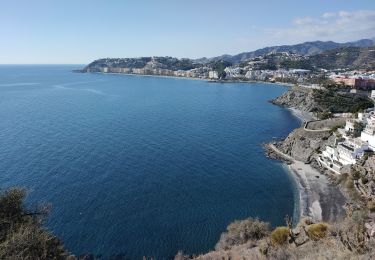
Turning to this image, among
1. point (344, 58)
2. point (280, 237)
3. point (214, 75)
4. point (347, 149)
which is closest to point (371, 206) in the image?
point (347, 149)

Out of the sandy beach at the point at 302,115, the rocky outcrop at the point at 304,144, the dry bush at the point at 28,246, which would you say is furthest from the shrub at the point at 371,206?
the sandy beach at the point at 302,115

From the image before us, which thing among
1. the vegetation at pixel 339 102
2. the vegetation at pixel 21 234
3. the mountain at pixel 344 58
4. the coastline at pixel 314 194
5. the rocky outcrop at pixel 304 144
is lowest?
the coastline at pixel 314 194

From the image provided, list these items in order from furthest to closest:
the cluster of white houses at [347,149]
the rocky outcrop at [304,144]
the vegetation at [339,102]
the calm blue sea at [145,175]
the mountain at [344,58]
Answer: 1. the mountain at [344,58]
2. the vegetation at [339,102]
3. the rocky outcrop at [304,144]
4. the cluster of white houses at [347,149]
5. the calm blue sea at [145,175]

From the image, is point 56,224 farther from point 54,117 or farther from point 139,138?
point 54,117

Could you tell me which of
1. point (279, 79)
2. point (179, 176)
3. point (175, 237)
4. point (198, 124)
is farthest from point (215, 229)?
point (279, 79)

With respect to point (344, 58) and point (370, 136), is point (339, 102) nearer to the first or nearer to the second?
point (370, 136)

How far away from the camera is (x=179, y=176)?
3472 cm

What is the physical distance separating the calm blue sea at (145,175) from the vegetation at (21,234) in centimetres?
816

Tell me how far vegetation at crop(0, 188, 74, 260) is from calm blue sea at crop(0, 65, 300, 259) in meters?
8.16

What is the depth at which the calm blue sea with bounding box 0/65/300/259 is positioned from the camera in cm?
2464

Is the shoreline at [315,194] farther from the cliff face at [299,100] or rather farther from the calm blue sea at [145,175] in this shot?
the cliff face at [299,100]

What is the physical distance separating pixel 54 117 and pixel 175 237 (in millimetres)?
47680

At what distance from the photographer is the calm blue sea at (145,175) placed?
2464 centimetres

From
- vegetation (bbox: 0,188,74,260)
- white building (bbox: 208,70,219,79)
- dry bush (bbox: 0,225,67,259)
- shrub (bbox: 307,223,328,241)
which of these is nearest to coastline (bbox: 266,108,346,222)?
shrub (bbox: 307,223,328,241)
